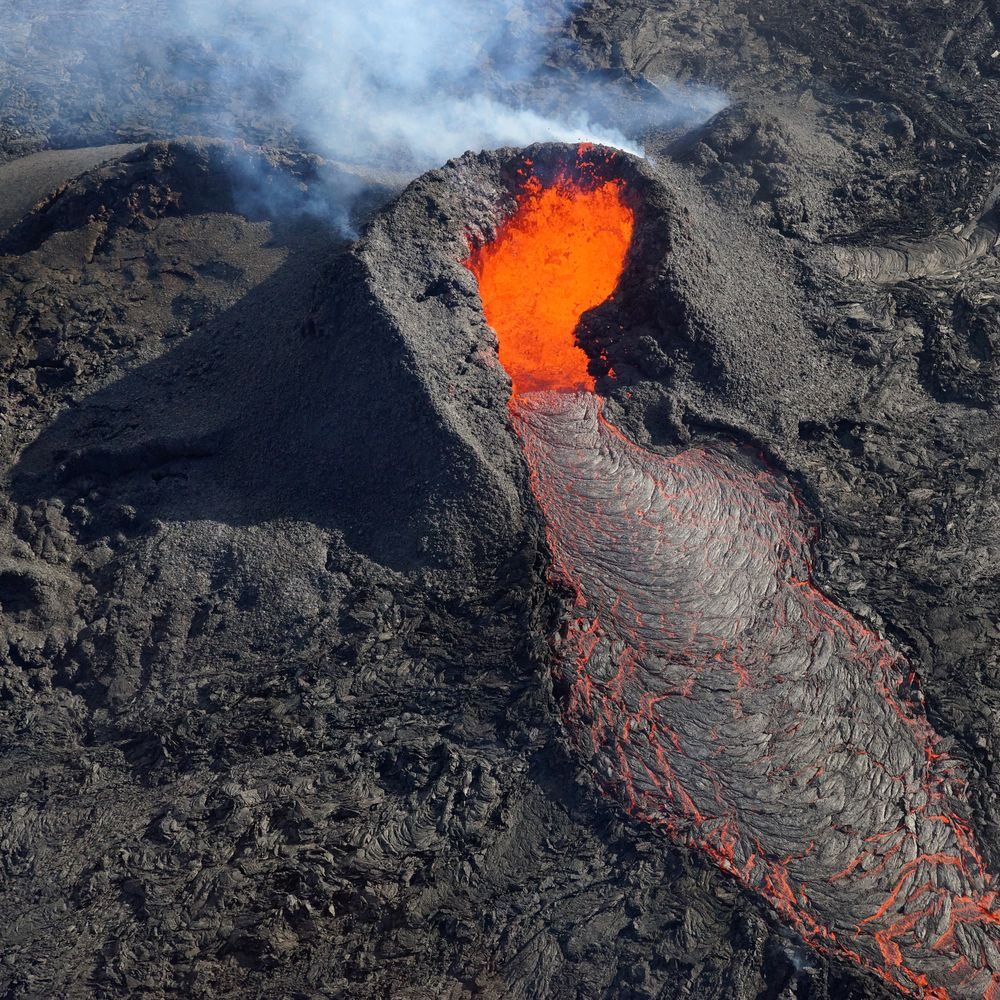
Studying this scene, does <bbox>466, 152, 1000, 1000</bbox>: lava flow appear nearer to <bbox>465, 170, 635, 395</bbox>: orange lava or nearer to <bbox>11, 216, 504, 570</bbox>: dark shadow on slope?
<bbox>465, 170, 635, 395</bbox>: orange lava

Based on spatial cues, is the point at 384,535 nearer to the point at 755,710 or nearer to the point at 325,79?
the point at 755,710

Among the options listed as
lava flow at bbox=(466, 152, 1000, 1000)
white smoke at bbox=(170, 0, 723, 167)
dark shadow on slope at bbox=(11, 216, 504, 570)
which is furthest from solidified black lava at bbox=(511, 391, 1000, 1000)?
white smoke at bbox=(170, 0, 723, 167)

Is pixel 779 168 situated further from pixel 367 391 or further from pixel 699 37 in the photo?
pixel 367 391

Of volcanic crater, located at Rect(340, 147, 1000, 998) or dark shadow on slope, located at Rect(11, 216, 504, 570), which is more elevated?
volcanic crater, located at Rect(340, 147, 1000, 998)

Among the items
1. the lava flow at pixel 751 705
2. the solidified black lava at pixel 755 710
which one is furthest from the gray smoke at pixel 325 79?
the solidified black lava at pixel 755 710

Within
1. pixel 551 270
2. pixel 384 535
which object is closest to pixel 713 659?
pixel 384 535

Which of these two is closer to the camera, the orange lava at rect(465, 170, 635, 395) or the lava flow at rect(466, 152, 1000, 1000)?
the lava flow at rect(466, 152, 1000, 1000)

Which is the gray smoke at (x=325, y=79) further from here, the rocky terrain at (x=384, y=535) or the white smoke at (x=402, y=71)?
the rocky terrain at (x=384, y=535)
